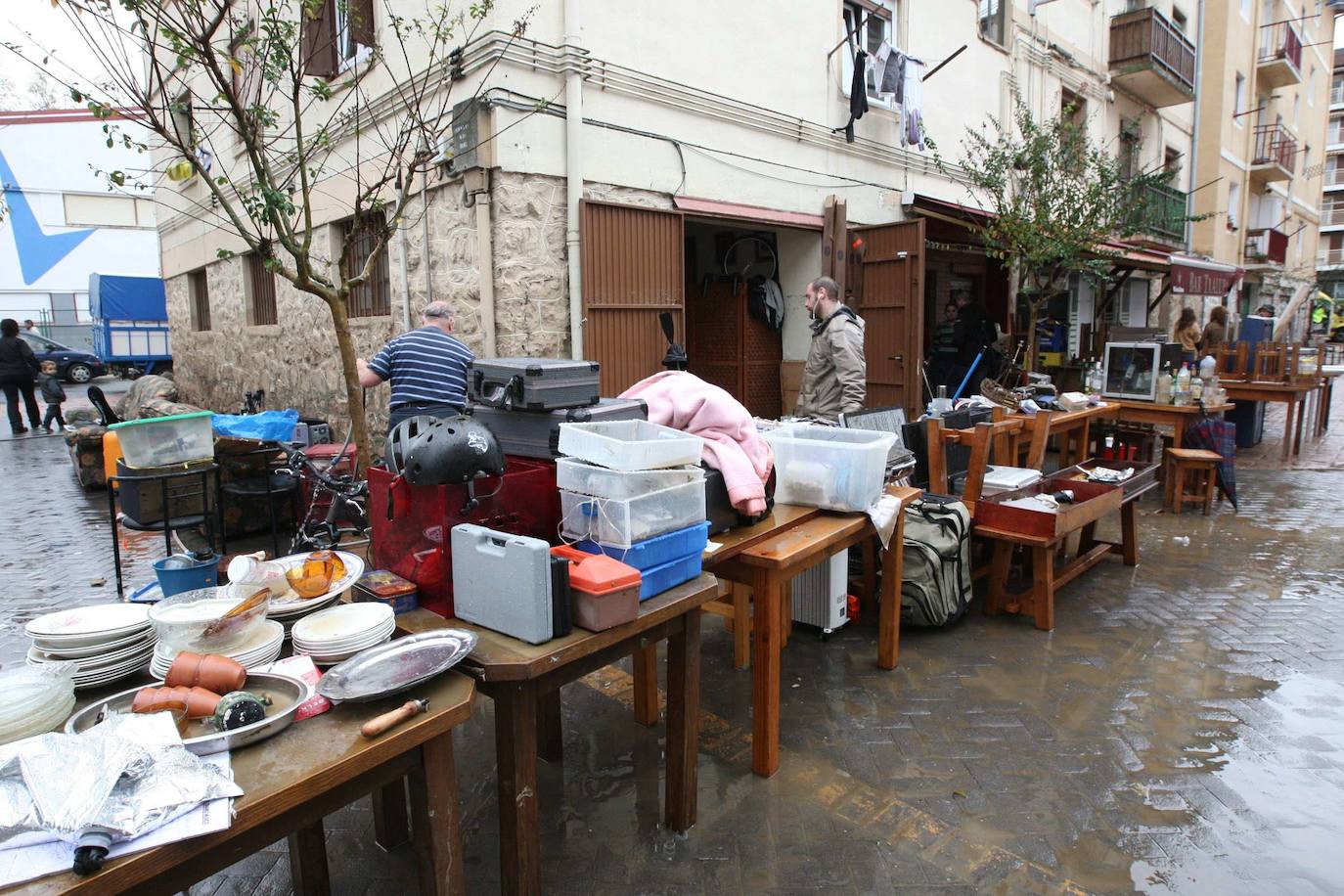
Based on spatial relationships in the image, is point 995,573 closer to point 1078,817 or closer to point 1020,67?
point 1078,817

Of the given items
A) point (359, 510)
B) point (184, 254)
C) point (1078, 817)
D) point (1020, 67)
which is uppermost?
point (1020, 67)

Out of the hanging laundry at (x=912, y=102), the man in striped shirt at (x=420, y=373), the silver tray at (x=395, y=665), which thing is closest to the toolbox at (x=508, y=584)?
the silver tray at (x=395, y=665)

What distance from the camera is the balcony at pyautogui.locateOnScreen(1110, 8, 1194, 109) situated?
13.6m

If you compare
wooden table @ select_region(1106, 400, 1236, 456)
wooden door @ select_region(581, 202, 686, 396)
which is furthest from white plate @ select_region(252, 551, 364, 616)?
wooden table @ select_region(1106, 400, 1236, 456)

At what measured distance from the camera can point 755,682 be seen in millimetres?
3232

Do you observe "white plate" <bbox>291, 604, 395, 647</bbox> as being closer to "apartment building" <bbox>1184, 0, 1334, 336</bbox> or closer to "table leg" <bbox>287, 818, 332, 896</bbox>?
"table leg" <bbox>287, 818, 332, 896</bbox>

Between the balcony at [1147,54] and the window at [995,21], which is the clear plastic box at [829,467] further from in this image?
the balcony at [1147,54]

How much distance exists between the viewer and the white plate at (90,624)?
6.43 feet

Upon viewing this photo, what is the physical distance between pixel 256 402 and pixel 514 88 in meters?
5.36

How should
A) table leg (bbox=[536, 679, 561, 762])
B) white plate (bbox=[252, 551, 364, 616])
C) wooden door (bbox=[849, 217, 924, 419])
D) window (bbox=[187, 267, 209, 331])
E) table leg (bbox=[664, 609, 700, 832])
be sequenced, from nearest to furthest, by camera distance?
white plate (bbox=[252, 551, 364, 616]), table leg (bbox=[664, 609, 700, 832]), table leg (bbox=[536, 679, 561, 762]), wooden door (bbox=[849, 217, 924, 419]), window (bbox=[187, 267, 209, 331])

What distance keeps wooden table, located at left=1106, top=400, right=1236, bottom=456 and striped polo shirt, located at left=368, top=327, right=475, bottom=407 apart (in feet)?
19.3

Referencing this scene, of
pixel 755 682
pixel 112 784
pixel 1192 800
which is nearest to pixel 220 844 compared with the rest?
pixel 112 784

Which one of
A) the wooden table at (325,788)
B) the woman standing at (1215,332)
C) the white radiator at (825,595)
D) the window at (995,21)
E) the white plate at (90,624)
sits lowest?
the white radiator at (825,595)

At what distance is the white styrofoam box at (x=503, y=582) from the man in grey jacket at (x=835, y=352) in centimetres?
394
